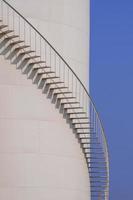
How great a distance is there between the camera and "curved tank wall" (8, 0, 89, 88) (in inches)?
1280

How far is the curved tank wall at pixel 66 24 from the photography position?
1280 inches

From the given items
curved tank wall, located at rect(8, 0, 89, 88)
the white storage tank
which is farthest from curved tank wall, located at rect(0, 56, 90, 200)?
curved tank wall, located at rect(8, 0, 89, 88)

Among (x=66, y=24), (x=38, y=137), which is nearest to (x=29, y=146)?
(x=38, y=137)

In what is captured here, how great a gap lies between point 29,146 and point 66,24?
6.06 meters

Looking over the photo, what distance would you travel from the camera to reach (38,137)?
1247 inches

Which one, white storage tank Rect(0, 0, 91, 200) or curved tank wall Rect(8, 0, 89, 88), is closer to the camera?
white storage tank Rect(0, 0, 91, 200)

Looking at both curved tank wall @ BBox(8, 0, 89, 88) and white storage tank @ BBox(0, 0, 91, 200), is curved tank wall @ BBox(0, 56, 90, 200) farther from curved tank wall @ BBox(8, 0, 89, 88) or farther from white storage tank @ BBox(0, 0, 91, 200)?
curved tank wall @ BBox(8, 0, 89, 88)

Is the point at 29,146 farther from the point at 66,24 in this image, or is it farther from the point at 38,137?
the point at 66,24

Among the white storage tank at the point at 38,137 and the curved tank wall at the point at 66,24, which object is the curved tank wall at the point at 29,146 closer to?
the white storage tank at the point at 38,137

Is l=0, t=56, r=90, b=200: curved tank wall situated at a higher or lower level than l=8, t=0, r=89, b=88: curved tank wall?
lower

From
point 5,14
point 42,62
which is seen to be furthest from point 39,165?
point 5,14

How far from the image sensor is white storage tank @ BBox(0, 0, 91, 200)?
31.2 meters

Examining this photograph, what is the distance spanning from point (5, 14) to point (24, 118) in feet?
15.0

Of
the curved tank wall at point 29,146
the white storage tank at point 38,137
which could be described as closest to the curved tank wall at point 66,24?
the white storage tank at point 38,137
